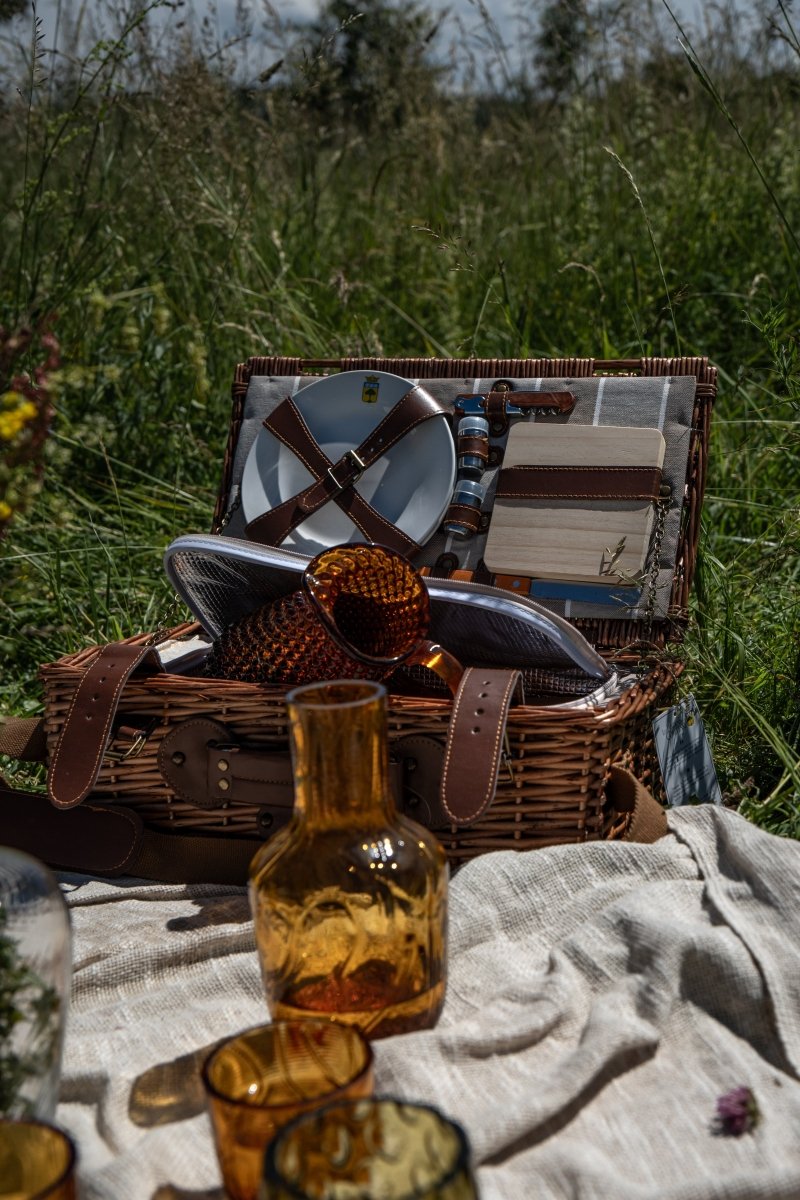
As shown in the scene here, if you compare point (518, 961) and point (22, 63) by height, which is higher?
point (22, 63)

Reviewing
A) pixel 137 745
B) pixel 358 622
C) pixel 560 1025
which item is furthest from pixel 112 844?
pixel 560 1025

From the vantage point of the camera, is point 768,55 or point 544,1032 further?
point 768,55

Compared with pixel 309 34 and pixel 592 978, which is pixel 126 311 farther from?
pixel 592 978

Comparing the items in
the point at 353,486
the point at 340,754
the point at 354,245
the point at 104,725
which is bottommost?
the point at 104,725

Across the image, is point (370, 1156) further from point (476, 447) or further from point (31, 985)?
point (476, 447)

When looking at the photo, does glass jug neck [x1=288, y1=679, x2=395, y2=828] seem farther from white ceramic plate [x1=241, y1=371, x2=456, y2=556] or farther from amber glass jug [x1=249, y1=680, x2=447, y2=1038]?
white ceramic plate [x1=241, y1=371, x2=456, y2=556]

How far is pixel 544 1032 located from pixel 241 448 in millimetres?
1587

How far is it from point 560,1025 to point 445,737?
516 mm

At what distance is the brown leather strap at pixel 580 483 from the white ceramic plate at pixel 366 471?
125 millimetres

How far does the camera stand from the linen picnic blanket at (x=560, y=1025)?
1.08m

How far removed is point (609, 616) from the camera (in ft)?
7.07

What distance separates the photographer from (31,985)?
3.36 ft

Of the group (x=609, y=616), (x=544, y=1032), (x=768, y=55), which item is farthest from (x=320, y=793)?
(x=768, y=55)

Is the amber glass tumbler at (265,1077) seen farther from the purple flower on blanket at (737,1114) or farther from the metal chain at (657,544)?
the metal chain at (657,544)
